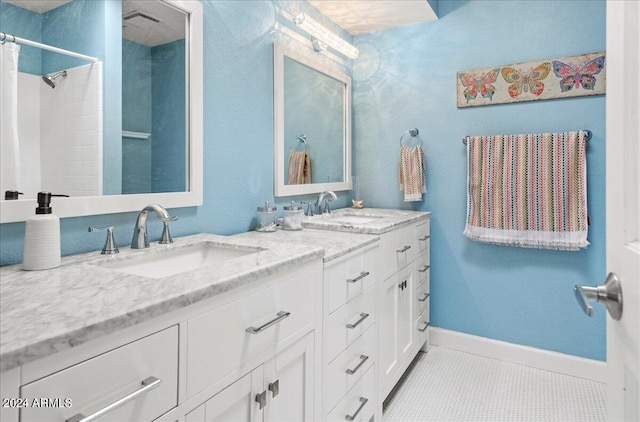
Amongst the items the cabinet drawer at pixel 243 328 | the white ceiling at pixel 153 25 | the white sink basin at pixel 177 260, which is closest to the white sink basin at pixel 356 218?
the white sink basin at pixel 177 260

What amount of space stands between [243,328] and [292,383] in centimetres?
33

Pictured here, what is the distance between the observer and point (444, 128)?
258 centimetres

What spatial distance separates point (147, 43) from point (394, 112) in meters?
1.74

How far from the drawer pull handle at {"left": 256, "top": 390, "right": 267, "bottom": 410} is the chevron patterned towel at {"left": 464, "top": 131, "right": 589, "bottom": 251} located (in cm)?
180

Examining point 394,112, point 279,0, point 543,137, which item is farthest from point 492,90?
point 279,0

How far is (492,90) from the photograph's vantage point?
94.8 inches

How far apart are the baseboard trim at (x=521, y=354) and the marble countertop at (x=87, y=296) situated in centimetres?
181

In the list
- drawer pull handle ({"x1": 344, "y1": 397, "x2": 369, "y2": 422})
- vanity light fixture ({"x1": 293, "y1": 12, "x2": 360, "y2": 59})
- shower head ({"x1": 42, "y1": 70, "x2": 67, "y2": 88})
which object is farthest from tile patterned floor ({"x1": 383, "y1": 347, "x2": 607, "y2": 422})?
vanity light fixture ({"x1": 293, "y1": 12, "x2": 360, "y2": 59})

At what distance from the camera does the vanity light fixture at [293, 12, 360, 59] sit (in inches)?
82.7

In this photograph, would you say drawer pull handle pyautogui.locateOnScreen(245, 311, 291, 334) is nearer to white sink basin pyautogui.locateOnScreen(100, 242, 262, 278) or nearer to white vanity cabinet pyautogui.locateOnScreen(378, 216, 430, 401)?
white sink basin pyautogui.locateOnScreen(100, 242, 262, 278)

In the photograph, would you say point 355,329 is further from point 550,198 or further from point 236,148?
point 550,198

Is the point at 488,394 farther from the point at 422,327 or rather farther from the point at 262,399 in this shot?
the point at 262,399

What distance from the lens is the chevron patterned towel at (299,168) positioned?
2217 mm

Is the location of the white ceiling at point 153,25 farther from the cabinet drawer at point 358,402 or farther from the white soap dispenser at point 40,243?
the cabinet drawer at point 358,402
